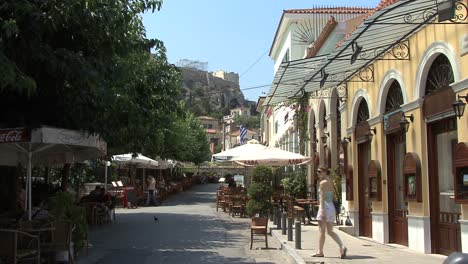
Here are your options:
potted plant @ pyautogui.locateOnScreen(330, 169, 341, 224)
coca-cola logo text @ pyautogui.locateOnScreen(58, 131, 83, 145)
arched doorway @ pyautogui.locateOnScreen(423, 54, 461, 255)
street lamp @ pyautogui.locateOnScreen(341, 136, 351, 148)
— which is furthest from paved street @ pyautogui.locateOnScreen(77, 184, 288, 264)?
street lamp @ pyautogui.locateOnScreen(341, 136, 351, 148)

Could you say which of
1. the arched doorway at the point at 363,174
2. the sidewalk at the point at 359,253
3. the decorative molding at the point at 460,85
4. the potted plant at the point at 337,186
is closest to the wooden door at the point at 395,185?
the sidewalk at the point at 359,253

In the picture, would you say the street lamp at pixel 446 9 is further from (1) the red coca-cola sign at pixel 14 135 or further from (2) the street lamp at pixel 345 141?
(2) the street lamp at pixel 345 141

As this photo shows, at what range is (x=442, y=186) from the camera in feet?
35.5

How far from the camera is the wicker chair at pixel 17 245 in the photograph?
9.02 m

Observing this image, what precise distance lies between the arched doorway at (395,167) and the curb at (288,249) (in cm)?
259

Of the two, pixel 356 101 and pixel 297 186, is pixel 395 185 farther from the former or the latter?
pixel 297 186

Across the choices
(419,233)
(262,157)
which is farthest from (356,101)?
(419,233)

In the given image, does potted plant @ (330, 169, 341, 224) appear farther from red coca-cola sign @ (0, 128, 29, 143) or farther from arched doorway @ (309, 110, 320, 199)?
red coca-cola sign @ (0, 128, 29, 143)

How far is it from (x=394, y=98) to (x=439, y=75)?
2590 millimetres

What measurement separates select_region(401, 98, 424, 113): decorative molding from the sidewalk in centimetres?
294

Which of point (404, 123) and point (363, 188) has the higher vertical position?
point (404, 123)

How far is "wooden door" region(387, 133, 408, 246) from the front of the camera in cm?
1316

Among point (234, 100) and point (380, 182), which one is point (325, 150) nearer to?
point (380, 182)

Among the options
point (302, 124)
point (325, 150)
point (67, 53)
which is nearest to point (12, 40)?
point (67, 53)
